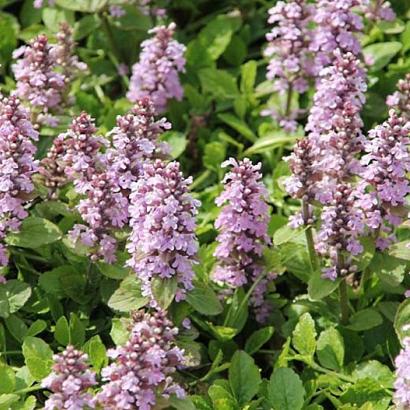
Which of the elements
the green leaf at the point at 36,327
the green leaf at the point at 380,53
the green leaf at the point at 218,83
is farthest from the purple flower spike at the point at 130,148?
the green leaf at the point at 380,53

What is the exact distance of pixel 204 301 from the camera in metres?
3.95

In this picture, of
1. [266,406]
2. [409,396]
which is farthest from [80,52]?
[409,396]

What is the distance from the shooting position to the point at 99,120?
5.40 metres

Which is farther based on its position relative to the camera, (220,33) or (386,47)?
(220,33)

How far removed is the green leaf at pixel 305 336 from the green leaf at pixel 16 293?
1.14 m

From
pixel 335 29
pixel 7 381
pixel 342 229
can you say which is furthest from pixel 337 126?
pixel 7 381

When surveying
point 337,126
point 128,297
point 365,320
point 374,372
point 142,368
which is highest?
point 337,126

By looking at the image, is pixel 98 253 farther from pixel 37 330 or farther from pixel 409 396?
pixel 409 396

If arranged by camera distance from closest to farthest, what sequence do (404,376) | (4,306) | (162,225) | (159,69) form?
1. (404,376)
2. (162,225)
3. (4,306)
4. (159,69)

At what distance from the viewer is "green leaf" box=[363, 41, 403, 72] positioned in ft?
17.7

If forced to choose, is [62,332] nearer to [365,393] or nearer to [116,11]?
[365,393]

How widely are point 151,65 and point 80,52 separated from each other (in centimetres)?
97

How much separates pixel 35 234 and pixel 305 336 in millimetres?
1203

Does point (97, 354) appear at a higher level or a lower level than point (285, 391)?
higher
